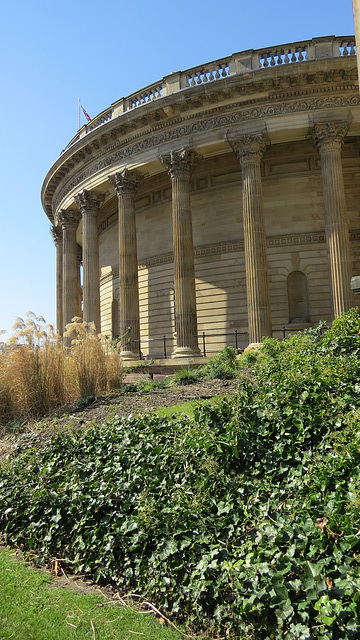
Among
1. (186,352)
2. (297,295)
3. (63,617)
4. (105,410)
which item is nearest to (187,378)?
(105,410)

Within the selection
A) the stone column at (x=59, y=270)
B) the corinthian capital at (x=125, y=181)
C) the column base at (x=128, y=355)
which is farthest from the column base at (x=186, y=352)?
the stone column at (x=59, y=270)

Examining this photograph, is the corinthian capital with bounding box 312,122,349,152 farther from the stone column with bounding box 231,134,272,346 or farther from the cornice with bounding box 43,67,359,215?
the stone column with bounding box 231,134,272,346

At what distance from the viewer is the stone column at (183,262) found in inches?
773

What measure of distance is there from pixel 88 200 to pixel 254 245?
10768 mm

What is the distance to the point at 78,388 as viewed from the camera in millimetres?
10719

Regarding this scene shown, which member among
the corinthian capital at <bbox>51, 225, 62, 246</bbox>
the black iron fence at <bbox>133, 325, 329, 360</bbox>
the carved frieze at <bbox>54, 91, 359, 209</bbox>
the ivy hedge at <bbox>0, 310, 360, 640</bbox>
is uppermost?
the carved frieze at <bbox>54, 91, 359, 209</bbox>

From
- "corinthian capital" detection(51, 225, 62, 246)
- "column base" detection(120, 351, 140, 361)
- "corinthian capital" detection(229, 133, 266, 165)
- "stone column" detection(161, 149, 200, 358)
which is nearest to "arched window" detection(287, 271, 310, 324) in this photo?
"stone column" detection(161, 149, 200, 358)

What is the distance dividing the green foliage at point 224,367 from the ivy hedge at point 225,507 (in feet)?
14.3

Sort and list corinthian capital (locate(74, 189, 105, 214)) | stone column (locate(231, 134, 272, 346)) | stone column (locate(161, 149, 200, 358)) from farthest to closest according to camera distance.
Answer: corinthian capital (locate(74, 189, 105, 214)), stone column (locate(161, 149, 200, 358)), stone column (locate(231, 134, 272, 346))

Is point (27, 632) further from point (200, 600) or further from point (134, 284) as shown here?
point (134, 284)

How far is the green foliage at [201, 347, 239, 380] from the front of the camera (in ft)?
37.1

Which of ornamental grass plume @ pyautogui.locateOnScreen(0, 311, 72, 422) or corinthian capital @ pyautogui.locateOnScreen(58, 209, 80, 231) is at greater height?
corinthian capital @ pyautogui.locateOnScreen(58, 209, 80, 231)

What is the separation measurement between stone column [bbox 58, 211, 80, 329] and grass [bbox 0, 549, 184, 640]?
23.2 m

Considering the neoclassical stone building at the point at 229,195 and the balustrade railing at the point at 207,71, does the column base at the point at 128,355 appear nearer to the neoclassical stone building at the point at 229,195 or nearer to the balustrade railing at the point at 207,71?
the neoclassical stone building at the point at 229,195
